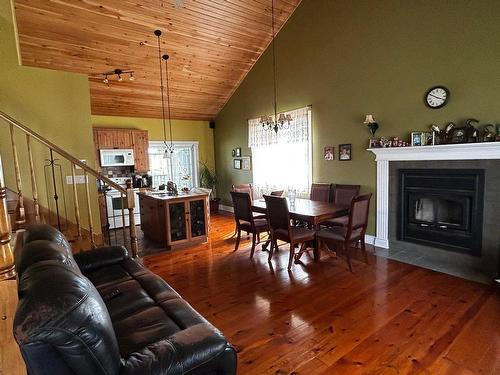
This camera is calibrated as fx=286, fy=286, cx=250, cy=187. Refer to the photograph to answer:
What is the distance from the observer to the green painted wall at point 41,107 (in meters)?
3.68

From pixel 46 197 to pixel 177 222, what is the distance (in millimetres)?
1841

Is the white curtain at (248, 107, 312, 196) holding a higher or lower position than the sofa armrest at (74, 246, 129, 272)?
higher

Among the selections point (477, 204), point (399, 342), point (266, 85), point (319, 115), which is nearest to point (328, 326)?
point (399, 342)

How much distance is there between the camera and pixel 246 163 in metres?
7.21

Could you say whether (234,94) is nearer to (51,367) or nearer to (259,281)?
(259,281)

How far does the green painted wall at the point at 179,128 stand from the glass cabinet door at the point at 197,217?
11.1 ft

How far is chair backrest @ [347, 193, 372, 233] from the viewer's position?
11.1ft

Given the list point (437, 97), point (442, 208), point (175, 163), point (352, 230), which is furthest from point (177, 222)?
point (437, 97)

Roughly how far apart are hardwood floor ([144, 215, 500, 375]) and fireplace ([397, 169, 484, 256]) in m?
0.60

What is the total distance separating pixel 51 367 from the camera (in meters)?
0.99

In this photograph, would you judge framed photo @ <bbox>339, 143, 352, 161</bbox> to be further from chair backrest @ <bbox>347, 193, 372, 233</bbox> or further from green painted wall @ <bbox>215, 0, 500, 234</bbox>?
chair backrest @ <bbox>347, 193, 372, 233</bbox>

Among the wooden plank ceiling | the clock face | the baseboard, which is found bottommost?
the baseboard

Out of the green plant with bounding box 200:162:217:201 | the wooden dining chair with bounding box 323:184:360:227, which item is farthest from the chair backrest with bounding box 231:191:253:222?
the green plant with bounding box 200:162:217:201

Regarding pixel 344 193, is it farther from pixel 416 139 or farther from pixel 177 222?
pixel 177 222
